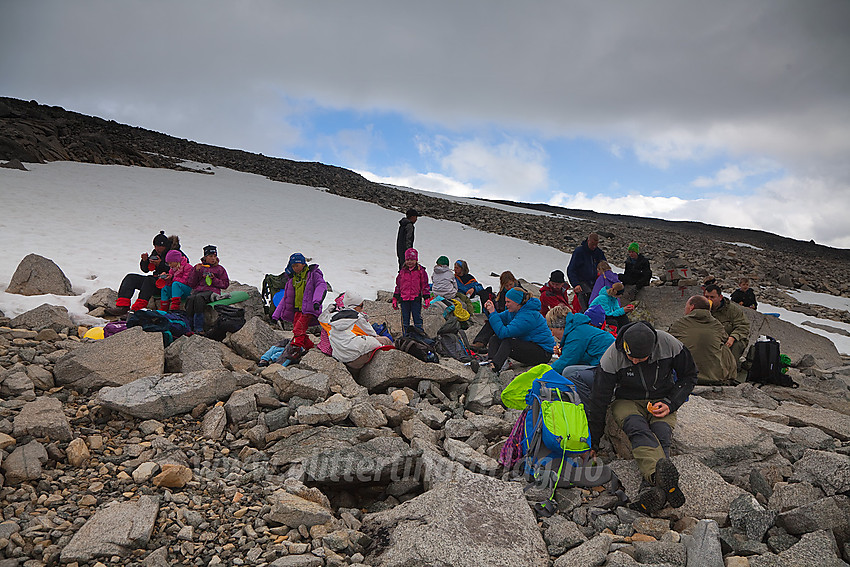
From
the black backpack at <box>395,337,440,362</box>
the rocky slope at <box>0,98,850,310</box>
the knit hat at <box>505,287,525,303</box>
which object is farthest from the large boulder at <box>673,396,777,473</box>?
the rocky slope at <box>0,98,850,310</box>

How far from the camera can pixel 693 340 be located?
7258mm

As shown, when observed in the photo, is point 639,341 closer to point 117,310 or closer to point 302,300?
point 302,300

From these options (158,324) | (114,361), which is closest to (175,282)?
(158,324)

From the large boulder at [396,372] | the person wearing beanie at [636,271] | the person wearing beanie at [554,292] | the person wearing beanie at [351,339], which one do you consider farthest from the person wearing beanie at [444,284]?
the person wearing beanie at [636,271]

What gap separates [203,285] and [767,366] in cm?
956

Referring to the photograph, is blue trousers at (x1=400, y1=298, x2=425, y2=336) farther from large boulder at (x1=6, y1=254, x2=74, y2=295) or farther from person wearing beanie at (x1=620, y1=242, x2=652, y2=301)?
person wearing beanie at (x1=620, y1=242, x2=652, y2=301)

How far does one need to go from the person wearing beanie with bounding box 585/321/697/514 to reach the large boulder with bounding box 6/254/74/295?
30.7 ft

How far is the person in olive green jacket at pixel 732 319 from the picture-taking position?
26.9 ft

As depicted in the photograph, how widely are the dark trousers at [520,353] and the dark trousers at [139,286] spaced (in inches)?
250

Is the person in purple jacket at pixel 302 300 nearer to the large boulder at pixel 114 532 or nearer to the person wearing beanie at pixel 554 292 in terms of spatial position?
the large boulder at pixel 114 532

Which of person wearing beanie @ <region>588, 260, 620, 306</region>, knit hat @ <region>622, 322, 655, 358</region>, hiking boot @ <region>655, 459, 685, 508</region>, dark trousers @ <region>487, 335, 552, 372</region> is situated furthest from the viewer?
person wearing beanie @ <region>588, 260, 620, 306</region>

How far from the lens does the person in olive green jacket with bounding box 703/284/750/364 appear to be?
26.9 ft

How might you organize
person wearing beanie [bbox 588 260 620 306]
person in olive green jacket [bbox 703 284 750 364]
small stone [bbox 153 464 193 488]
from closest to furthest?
small stone [bbox 153 464 193 488], person in olive green jacket [bbox 703 284 750 364], person wearing beanie [bbox 588 260 620 306]

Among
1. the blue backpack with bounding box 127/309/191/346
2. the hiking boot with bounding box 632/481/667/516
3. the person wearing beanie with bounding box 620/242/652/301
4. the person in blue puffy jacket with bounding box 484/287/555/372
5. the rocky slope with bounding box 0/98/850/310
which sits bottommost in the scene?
the blue backpack with bounding box 127/309/191/346
